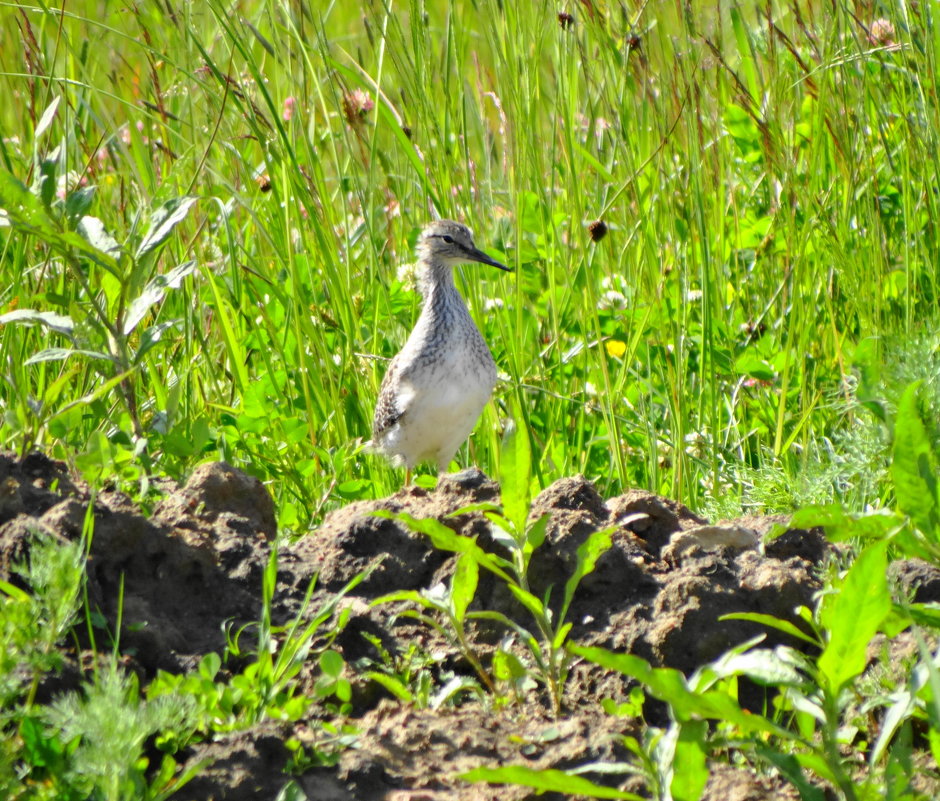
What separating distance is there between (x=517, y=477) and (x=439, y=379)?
239 centimetres

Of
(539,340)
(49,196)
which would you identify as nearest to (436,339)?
(539,340)

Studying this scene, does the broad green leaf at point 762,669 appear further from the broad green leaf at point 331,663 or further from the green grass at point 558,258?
the green grass at point 558,258

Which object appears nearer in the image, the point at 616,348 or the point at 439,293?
the point at 616,348

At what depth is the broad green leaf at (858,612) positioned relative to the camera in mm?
1868

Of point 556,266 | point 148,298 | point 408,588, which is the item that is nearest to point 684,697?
point 408,588

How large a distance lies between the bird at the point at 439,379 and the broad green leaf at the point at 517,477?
7.39ft

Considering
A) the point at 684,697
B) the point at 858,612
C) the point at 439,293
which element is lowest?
the point at 684,697

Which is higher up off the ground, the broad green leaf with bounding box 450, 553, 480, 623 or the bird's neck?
the bird's neck

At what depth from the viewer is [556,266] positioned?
16.3 ft

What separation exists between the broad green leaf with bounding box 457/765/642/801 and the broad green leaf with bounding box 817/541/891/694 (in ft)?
1.26

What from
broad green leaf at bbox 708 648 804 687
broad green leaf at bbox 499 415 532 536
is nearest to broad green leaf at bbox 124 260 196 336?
broad green leaf at bbox 499 415 532 536

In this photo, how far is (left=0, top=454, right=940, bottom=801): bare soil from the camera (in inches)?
81.1

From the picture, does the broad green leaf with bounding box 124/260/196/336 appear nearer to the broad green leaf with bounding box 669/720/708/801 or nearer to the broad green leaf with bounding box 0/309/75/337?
the broad green leaf with bounding box 0/309/75/337

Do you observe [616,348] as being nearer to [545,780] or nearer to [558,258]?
[558,258]
